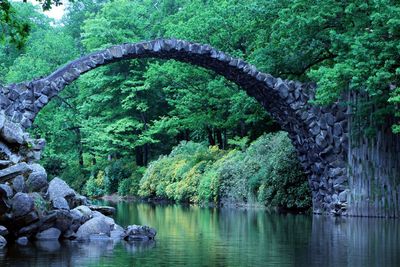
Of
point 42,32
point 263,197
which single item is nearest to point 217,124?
point 263,197

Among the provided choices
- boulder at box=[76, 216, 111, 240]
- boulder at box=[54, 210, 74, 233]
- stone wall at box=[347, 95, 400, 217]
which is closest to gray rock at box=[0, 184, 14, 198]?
boulder at box=[54, 210, 74, 233]

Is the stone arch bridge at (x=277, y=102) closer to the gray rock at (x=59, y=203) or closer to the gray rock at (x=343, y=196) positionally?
the gray rock at (x=343, y=196)

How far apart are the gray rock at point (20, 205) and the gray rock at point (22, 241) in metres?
0.36

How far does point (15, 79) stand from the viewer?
43812mm

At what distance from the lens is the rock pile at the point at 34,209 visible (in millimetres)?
12664

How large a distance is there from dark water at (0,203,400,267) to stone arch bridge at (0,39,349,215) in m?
3.38

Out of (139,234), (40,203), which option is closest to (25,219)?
(40,203)

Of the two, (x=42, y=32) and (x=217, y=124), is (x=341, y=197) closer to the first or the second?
(x=217, y=124)

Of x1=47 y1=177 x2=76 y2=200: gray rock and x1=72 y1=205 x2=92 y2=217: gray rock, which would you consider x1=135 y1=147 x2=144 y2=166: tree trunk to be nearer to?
x1=47 y1=177 x2=76 y2=200: gray rock

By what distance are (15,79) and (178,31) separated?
15.4 metres

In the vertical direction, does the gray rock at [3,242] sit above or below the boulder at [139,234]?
below

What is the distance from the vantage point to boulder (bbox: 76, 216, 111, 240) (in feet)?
44.5

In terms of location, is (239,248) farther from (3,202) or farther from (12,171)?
(12,171)

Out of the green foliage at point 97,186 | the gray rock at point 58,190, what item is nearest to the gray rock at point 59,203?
the gray rock at point 58,190
